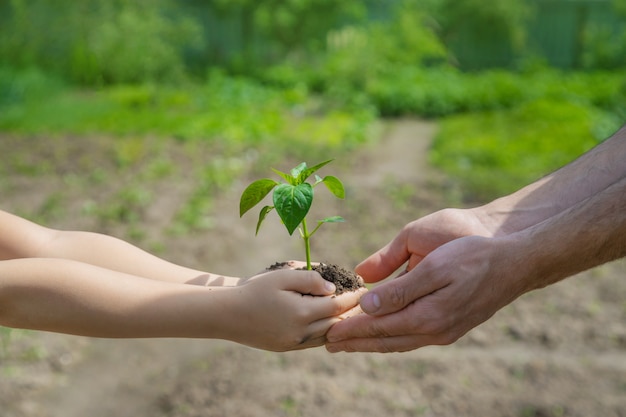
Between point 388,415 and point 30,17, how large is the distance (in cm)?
1182

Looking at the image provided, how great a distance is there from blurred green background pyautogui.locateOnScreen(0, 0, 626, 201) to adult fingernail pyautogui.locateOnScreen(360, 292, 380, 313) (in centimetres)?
457

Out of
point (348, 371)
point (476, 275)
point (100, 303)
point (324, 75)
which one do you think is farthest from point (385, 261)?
point (324, 75)

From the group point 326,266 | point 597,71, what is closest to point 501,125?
point 597,71

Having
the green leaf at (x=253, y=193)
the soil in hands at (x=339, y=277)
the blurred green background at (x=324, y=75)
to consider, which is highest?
the blurred green background at (x=324, y=75)

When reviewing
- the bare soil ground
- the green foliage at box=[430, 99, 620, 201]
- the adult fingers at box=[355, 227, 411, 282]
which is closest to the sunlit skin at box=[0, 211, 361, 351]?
the adult fingers at box=[355, 227, 411, 282]

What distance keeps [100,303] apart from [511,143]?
699 cm

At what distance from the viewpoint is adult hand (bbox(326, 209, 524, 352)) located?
1.99 meters

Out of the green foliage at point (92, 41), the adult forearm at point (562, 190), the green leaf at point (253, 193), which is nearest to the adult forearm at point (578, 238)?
the adult forearm at point (562, 190)

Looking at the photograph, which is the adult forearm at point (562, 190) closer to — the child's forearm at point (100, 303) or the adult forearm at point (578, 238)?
the adult forearm at point (578, 238)

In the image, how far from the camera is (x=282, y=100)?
11273 millimetres

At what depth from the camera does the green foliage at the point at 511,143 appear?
272 inches

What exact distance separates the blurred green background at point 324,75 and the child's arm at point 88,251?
15.0 feet

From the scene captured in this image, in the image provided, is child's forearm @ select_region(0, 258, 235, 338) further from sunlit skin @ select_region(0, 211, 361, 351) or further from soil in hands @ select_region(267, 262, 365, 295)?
soil in hands @ select_region(267, 262, 365, 295)

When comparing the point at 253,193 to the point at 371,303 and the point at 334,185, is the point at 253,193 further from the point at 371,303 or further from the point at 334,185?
the point at 371,303
